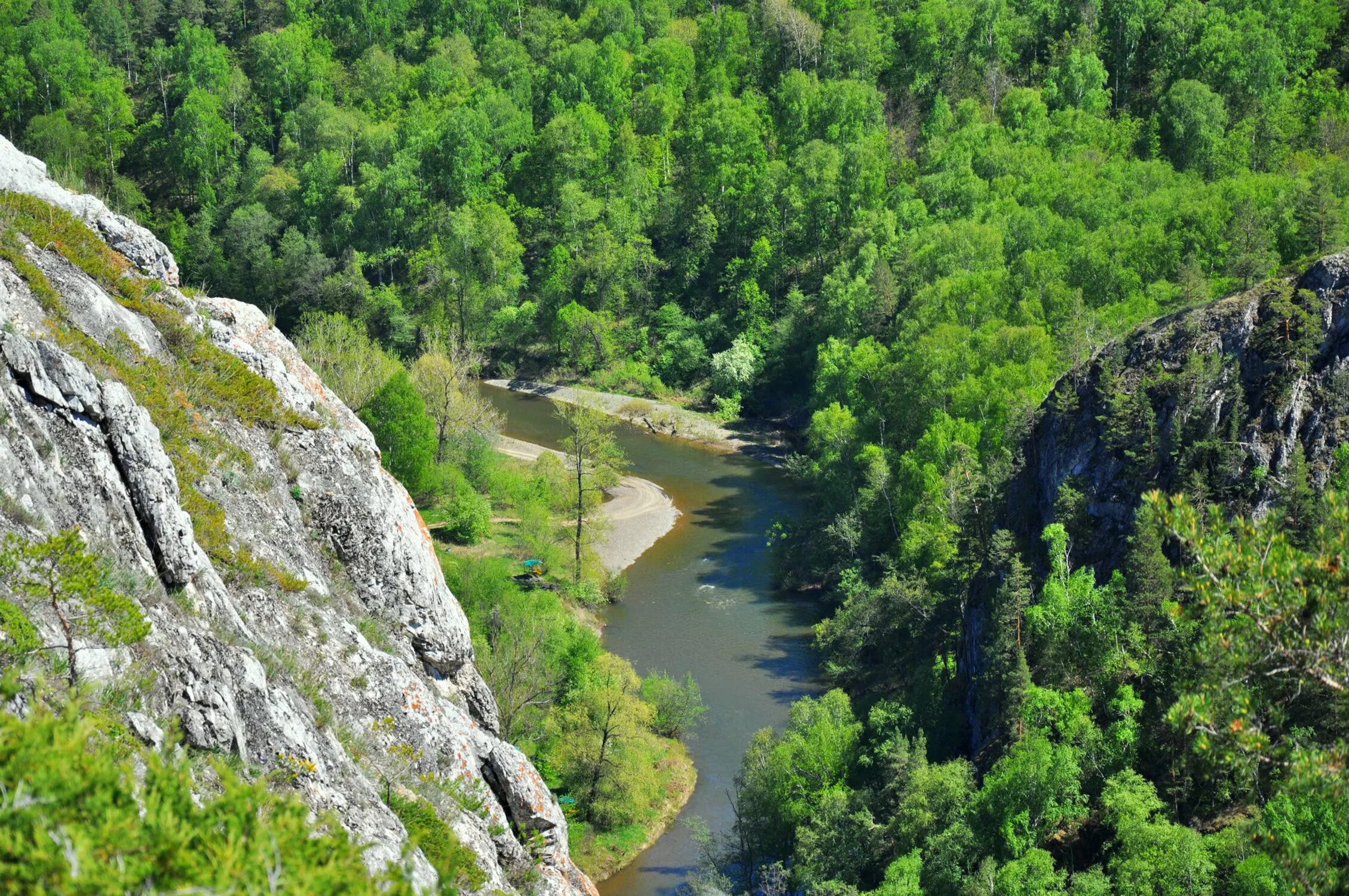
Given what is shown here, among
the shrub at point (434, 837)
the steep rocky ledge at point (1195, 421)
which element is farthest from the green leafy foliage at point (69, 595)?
the steep rocky ledge at point (1195, 421)

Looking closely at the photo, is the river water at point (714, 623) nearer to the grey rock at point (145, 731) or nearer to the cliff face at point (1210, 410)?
the cliff face at point (1210, 410)

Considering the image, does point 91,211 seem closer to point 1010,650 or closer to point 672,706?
point 1010,650

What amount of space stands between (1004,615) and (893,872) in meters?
11.5

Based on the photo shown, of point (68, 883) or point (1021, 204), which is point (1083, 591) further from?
point (1021, 204)

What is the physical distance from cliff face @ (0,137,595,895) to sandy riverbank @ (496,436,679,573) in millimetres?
46020

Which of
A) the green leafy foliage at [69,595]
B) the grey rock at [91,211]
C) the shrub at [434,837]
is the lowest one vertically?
the shrub at [434,837]

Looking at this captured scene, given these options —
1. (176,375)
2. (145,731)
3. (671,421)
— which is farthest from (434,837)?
(671,421)

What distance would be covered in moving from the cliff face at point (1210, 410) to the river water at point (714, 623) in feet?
52.4

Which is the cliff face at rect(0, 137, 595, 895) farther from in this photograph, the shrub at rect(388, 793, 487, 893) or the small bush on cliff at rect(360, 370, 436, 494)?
the small bush on cliff at rect(360, 370, 436, 494)

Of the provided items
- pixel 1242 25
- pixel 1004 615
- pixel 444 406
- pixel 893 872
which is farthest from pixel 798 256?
pixel 893 872

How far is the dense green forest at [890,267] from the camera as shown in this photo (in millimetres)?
36875

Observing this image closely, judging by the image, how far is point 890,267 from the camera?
10138cm

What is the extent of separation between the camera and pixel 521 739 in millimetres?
50500

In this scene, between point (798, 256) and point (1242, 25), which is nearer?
point (1242, 25)
